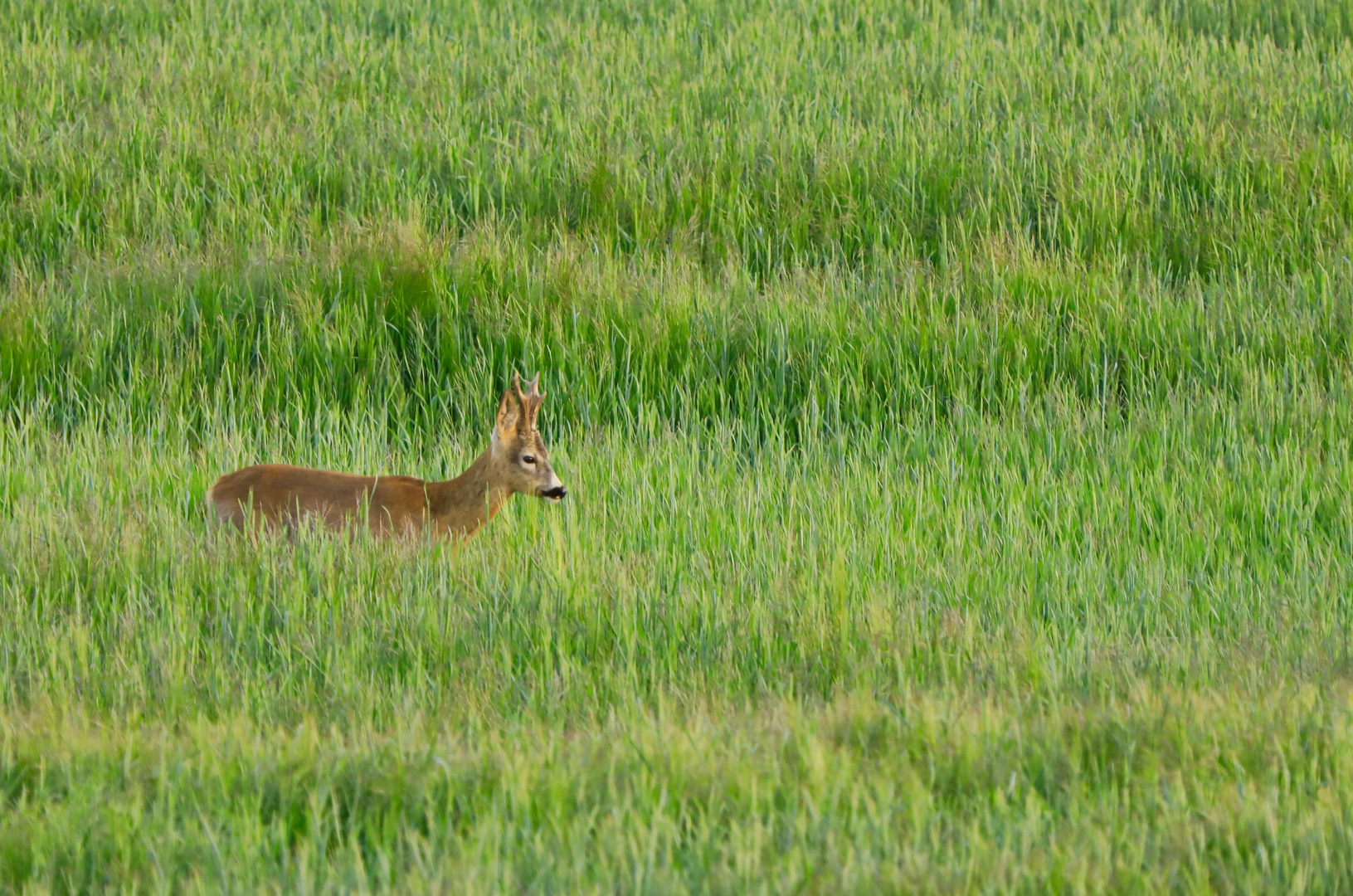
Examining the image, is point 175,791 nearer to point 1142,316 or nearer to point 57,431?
point 57,431

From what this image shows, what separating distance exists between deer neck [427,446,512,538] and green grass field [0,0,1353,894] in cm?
10

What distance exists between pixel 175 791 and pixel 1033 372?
17.7 feet

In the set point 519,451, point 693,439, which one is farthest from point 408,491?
point 693,439

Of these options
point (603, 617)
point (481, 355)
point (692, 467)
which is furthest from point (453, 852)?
point (481, 355)

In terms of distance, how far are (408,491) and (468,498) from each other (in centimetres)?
24

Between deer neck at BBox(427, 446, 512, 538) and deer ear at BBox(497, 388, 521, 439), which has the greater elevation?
deer ear at BBox(497, 388, 521, 439)

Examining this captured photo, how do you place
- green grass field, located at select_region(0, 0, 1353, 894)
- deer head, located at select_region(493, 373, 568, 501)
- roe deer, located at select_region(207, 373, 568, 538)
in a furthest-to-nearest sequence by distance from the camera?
deer head, located at select_region(493, 373, 568, 501) < roe deer, located at select_region(207, 373, 568, 538) < green grass field, located at select_region(0, 0, 1353, 894)

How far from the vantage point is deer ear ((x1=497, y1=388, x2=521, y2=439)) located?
5695 mm

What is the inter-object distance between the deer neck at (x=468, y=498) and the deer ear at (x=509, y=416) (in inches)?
4.4

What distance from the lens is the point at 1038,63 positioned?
11.4 m

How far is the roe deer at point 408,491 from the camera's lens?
216 inches

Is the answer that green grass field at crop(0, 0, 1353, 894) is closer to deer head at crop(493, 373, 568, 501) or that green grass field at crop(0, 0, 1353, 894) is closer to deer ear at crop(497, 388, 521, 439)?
deer head at crop(493, 373, 568, 501)

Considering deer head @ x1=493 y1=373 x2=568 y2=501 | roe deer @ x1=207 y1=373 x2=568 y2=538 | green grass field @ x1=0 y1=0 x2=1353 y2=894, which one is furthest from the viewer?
deer head @ x1=493 y1=373 x2=568 y2=501

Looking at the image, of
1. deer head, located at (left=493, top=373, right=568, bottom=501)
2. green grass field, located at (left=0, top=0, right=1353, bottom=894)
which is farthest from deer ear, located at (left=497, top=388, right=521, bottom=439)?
green grass field, located at (left=0, top=0, right=1353, bottom=894)
